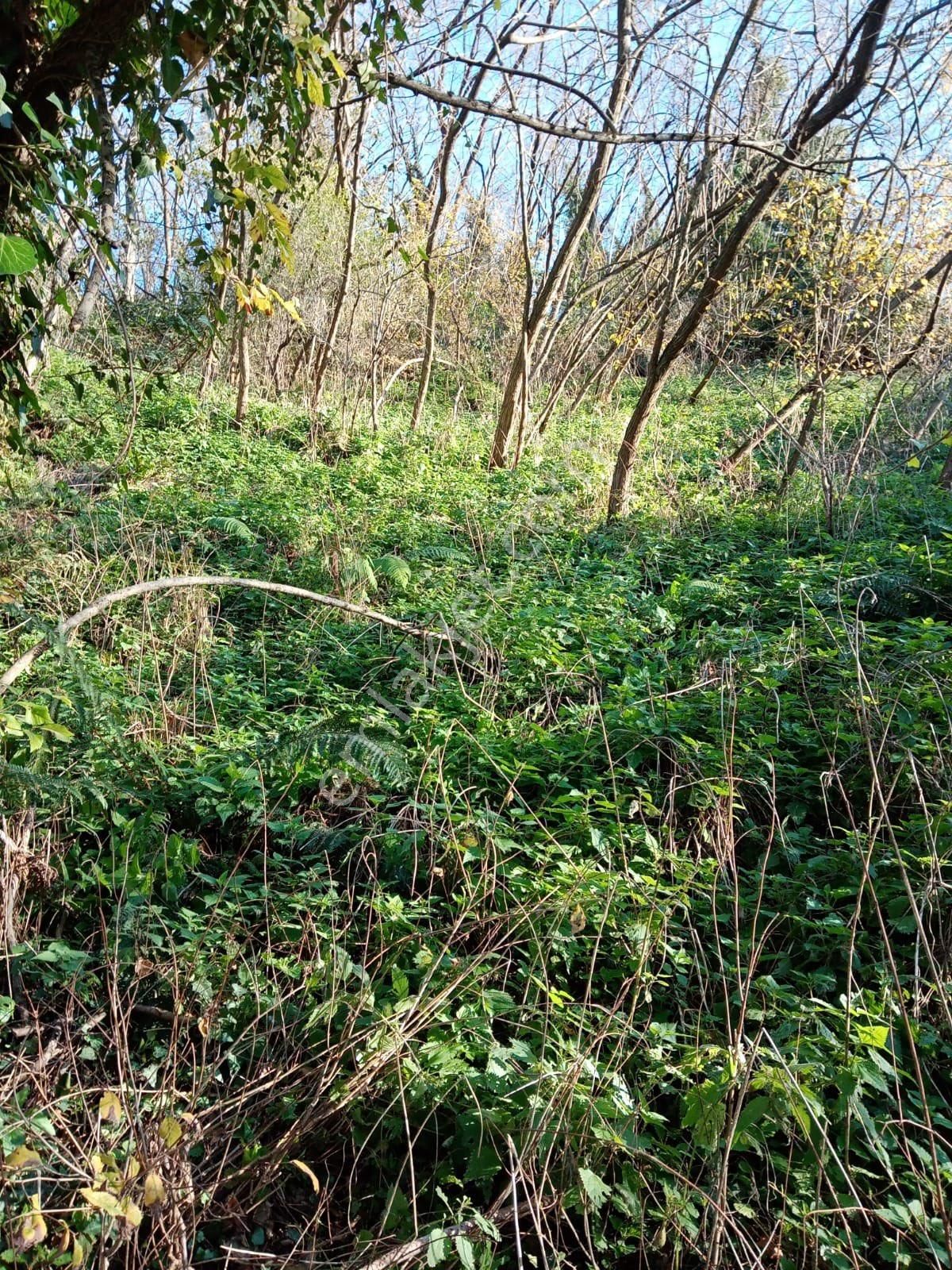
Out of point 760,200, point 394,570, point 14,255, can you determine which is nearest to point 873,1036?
point 14,255

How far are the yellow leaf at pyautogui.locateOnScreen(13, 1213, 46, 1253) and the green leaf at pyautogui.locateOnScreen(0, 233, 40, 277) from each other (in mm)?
1744

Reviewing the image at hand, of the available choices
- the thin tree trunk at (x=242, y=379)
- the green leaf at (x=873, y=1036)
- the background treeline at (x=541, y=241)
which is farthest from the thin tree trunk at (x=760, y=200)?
the thin tree trunk at (x=242, y=379)

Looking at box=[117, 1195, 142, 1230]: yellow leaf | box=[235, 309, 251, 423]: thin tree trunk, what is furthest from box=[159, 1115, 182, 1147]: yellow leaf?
box=[235, 309, 251, 423]: thin tree trunk

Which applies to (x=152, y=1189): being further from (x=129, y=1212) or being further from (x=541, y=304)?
(x=541, y=304)

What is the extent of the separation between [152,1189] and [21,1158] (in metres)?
0.25

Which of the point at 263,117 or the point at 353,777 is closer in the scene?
the point at 263,117

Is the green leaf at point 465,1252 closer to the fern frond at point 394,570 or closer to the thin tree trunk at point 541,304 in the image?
the fern frond at point 394,570

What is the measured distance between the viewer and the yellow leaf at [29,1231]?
1530mm

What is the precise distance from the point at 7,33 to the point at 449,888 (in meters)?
2.61

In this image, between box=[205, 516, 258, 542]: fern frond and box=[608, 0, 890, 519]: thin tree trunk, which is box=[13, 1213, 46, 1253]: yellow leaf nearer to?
box=[205, 516, 258, 542]: fern frond

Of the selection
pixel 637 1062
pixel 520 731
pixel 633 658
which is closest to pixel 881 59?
pixel 633 658

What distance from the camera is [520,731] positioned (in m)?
3.62

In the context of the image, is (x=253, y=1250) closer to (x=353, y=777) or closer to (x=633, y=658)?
(x=353, y=777)

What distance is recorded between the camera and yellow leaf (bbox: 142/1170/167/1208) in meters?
1.58
